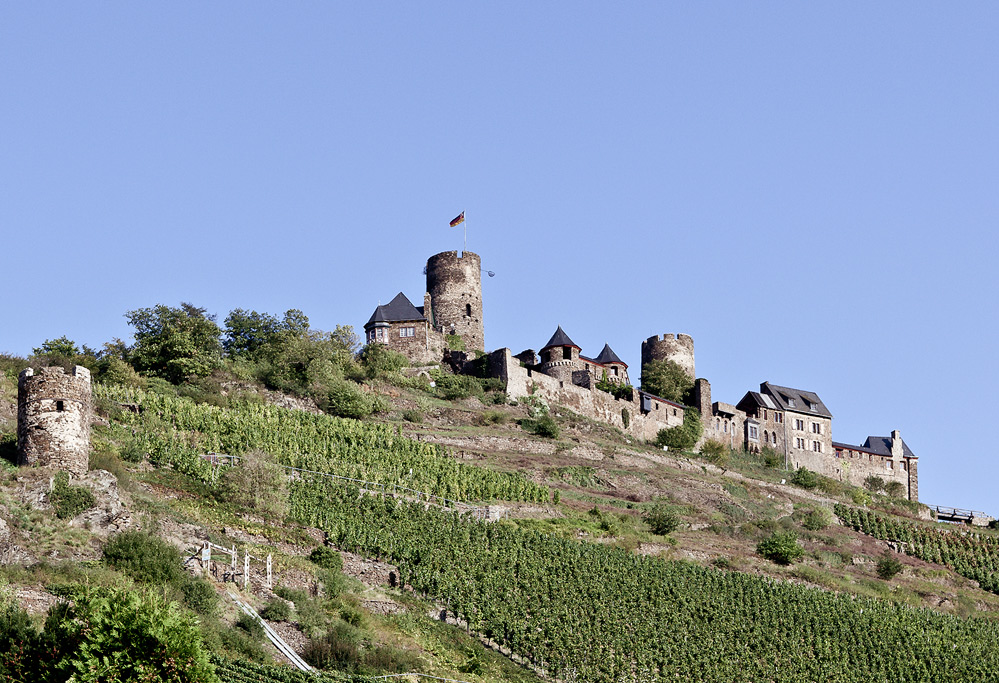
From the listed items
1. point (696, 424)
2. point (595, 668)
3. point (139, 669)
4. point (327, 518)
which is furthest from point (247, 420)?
point (696, 424)

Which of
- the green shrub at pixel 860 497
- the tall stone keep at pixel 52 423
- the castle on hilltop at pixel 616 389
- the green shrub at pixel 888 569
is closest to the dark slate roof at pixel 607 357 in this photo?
the castle on hilltop at pixel 616 389

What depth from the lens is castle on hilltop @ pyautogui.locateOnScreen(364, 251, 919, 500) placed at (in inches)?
3332

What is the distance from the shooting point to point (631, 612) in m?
45.6

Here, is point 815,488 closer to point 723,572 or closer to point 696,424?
point 696,424

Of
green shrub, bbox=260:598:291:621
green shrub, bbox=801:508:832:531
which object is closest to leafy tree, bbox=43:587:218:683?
green shrub, bbox=260:598:291:621

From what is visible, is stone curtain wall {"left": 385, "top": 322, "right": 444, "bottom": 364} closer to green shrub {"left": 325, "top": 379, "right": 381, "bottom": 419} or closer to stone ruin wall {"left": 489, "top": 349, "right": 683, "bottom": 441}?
stone ruin wall {"left": 489, "top": 349, "right": 683, "bottom": 441}

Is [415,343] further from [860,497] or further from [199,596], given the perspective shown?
[199,596]

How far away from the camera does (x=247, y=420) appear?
57.4 meters

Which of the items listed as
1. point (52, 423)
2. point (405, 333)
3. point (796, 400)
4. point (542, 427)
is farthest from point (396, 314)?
point (52, 423)

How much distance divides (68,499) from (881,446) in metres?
82.2

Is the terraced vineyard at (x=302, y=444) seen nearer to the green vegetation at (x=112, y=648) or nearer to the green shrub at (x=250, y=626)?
the green shrub at (x=250, y=626)

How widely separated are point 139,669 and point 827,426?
8407cm

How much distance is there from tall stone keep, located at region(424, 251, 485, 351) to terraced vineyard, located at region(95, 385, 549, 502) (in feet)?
86.3

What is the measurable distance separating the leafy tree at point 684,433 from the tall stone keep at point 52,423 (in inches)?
2075
